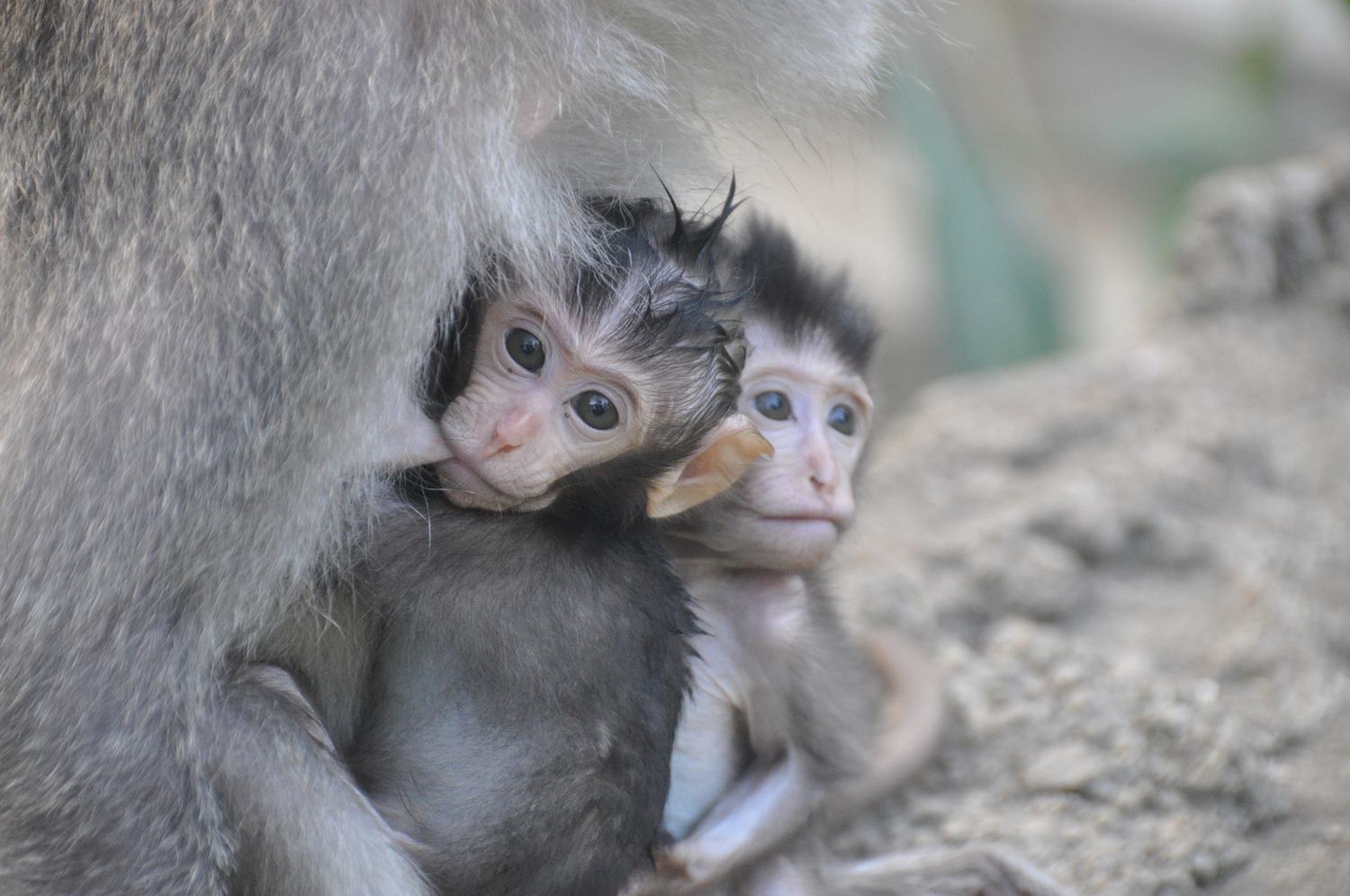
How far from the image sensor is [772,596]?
3.13m

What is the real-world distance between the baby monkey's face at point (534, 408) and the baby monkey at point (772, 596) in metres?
0.41

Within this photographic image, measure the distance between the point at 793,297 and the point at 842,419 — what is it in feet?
0.92

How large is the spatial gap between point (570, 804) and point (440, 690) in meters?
0.30

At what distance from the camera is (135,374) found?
223cm

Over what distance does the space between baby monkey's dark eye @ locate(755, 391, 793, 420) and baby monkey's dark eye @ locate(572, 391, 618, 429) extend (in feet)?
1.63

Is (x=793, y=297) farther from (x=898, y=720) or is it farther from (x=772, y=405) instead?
(x=898, y=720)

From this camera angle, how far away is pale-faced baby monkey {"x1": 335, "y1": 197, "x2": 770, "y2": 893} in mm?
2594

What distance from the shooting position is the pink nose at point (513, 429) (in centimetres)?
258

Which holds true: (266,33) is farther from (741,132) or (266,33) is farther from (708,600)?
(708,600)

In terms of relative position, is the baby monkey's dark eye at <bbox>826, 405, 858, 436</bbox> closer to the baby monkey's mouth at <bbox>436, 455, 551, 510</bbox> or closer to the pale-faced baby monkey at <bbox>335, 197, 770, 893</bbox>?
the pale-faced baby monkey at <bbox>335, 197, 770, 893</bbox>

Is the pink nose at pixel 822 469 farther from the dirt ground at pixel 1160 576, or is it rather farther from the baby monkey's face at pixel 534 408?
the dirt ground at pixel 1160 576

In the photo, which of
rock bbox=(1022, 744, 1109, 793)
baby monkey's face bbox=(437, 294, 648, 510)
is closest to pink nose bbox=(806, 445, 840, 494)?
baby monkey's face bbox=(437, 294, 648, 510)

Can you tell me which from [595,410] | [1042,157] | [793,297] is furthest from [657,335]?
[1042,157]

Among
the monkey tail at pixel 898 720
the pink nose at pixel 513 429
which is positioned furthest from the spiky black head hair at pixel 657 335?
the monkey tail at pixel 898 720
